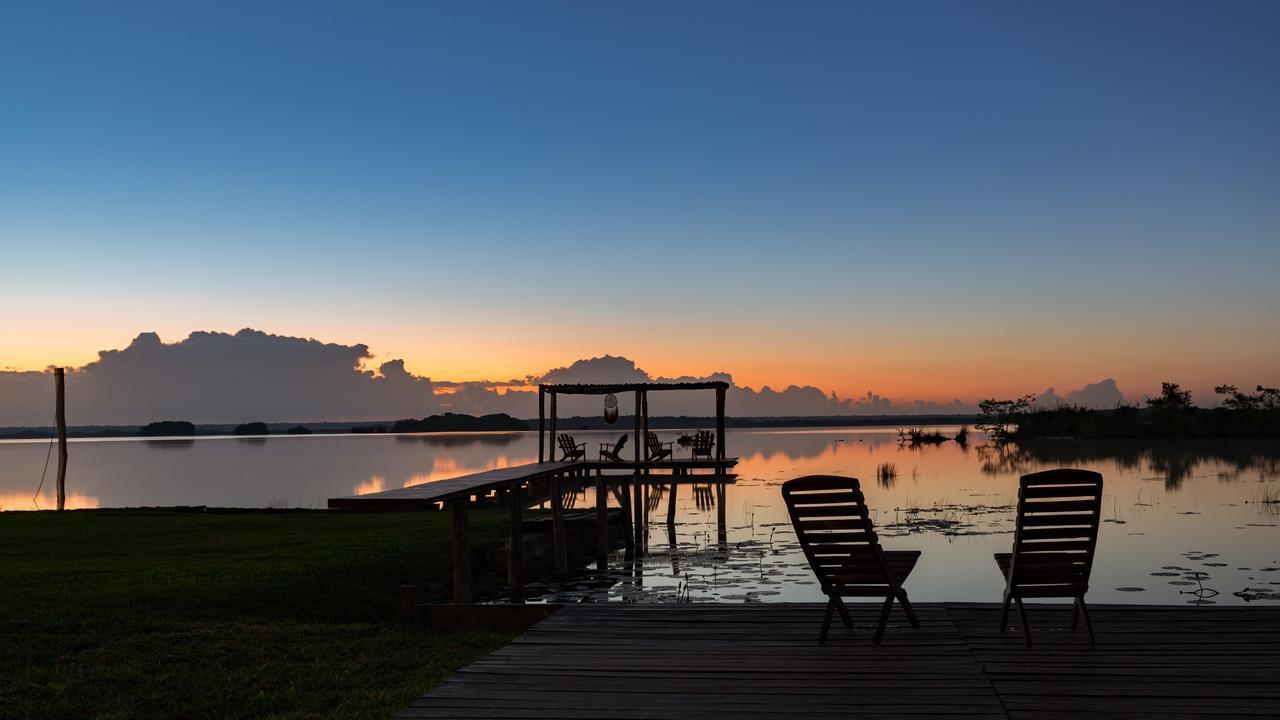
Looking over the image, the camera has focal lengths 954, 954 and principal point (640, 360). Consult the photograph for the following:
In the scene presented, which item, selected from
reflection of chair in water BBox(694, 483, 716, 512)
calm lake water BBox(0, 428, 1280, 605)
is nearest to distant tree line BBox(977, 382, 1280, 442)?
calm lake water BBox(0, 428, 1280, 605)

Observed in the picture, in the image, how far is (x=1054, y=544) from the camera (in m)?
5.65

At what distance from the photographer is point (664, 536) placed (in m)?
18.7

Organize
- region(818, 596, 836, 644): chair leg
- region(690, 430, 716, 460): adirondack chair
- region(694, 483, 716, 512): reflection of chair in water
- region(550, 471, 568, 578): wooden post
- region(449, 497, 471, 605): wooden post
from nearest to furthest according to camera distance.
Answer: region(818, 596, 836, 644): chair leg → region(449, 497, 471, 605): wooden post → region(550, 471, 568, 578): wooden post → region(694, 483, 716, 512): reflection of chair in water → region(690, 430, 716, 460): adirondack chair

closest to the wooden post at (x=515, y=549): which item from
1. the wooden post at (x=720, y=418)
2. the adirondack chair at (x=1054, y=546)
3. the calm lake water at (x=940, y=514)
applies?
the calm lake water at (x=940, y=514)

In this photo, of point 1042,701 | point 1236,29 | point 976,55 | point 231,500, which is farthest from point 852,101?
point 231,500

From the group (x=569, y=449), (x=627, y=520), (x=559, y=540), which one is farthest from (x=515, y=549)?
(x=569, y=449)

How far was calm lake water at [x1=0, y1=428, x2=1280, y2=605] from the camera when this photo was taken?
1225cm

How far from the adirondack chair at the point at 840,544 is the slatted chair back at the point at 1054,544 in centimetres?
71

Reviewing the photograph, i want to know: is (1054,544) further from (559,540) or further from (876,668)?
(559,540)

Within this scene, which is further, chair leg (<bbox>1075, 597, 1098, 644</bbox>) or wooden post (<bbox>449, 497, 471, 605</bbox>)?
A: wooden post (<bbox>449, 497, 471, 605</bbox>)

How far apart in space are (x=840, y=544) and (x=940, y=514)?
15540 millimetres

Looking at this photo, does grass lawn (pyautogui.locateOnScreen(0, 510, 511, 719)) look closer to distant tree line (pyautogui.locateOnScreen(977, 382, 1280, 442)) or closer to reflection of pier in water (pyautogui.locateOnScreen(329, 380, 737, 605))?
reflection of pier in water (pyautogui.locateOnScreen(329, 380, 737, 605))

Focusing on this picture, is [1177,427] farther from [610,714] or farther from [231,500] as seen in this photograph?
[610,714]

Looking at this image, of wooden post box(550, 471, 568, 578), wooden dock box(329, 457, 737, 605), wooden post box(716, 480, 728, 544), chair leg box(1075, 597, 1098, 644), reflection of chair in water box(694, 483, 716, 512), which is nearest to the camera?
chair leg box(1075, 597, 1098, 644)
